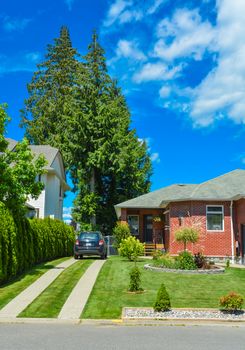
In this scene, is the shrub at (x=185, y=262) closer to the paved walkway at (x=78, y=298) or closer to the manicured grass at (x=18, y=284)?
the paved walkway at (x=78, y=298)

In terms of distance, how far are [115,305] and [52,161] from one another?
24.4m

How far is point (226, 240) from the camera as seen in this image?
24.8 metres

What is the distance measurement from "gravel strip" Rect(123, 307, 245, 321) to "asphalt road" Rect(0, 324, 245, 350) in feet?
1.95

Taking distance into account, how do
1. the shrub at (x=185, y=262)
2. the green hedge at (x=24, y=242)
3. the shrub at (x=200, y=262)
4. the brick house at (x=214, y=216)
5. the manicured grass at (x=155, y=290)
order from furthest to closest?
the brick house at (x=214, y=216), the shrub at (x=200, y=262), the shrub at (x=185, y=262), the green hedge at (x=24, y=242), the manicured grass at (x=155, y=290)

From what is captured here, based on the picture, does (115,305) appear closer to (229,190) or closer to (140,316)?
(140,316)

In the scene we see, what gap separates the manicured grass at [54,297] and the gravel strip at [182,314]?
1844 mm

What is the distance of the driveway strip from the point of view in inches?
399

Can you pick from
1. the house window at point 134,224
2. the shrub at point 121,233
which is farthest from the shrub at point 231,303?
the house window at point 134,224

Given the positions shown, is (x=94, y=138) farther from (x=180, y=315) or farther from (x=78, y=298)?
(x=180, y=315)

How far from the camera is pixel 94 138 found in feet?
128

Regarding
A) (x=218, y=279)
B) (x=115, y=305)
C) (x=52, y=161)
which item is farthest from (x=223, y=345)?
(x=52, y=161)

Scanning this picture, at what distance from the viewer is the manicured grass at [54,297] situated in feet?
33.1

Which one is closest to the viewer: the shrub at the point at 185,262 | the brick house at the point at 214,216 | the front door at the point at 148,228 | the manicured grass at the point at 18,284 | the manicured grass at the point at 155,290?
the manicured grass at the point at 155,290

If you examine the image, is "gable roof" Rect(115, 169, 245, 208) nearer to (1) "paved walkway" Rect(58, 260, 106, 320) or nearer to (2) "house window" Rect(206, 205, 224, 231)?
(2) "house window" Rect(206, 205, 224, 231)
